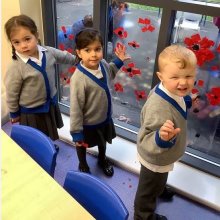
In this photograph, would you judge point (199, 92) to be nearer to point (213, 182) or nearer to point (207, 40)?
point (207, 40)

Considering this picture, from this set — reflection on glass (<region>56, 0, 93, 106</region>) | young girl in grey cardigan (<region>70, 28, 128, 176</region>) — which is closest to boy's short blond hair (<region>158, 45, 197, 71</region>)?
young girl in grey cardigan (<region>70, 28, 128, 176</region>)

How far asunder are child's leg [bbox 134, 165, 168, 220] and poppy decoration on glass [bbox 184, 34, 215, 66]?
71 cm

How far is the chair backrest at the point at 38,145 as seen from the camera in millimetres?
1142

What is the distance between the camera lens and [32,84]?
5.13 ft

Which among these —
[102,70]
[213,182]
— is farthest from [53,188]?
[213,182]

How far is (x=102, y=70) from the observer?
4.96 feet

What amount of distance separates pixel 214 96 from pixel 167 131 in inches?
31.1

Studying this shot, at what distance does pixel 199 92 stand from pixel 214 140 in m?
0.42

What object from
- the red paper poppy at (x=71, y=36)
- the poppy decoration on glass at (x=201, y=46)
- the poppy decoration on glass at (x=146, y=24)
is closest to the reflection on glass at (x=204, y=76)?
the poppy decoration on glass at (x=201, y=46)

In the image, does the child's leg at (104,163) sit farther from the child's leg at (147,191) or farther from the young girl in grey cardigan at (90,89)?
the child's leg at (147,191)

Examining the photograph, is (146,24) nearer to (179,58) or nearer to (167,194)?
(179,58)

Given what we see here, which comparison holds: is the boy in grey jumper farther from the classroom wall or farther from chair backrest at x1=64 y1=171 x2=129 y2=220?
the classroom wall

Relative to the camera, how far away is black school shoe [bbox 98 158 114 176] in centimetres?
188

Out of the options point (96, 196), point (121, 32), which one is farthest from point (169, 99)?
point (121, 32)
